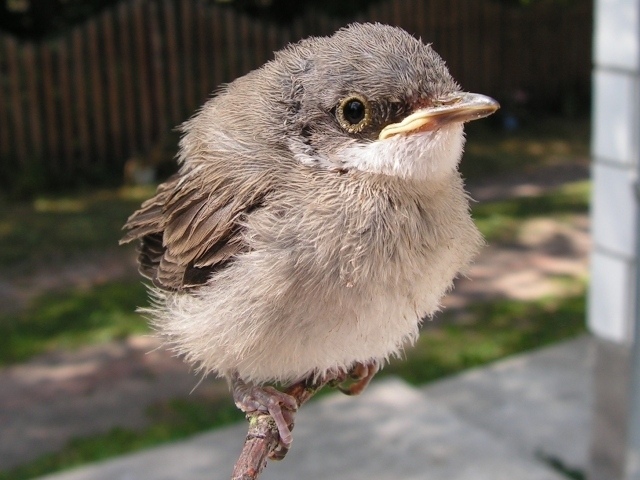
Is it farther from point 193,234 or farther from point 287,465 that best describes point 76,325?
point 193,234

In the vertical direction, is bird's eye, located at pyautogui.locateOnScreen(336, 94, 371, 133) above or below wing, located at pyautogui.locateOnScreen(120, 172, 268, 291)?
above

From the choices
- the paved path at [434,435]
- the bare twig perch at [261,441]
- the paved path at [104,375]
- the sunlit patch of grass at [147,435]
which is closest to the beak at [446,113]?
the bare twig perch at [261,441]

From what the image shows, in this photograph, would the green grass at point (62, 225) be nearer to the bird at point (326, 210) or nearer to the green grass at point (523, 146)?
the green grass at point (523, 146)

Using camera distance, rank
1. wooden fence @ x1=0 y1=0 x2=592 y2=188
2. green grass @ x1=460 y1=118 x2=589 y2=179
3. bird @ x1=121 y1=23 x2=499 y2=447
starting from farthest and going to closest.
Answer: green grass @ x1=460 y1=118 x2=589 y2=179 → wooden fence @ x1=0 y1=0 x2=592 y2=188 → bird @ x1=121 y1=23 x2=499 y2=447

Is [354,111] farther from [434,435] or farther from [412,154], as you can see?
[434,435]

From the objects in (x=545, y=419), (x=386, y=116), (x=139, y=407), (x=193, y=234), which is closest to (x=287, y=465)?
(x=139, y=407)

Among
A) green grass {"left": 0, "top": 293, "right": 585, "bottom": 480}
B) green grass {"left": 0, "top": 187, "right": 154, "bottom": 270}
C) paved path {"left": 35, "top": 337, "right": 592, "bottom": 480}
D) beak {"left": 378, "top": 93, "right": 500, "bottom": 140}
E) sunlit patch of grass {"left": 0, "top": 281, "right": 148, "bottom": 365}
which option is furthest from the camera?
green grass {"left": 0, "top": 187, "right": 154, "bottom": 270}

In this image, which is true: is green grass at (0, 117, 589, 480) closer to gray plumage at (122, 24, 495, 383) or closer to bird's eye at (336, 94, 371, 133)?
gray plumage at (122, 24, 495, 383)

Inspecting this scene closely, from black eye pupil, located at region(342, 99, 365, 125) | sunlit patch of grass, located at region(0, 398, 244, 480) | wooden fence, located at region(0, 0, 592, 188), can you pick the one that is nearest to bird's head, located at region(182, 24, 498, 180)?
black eye pupil, located at region(342, 99, 365, 125)
